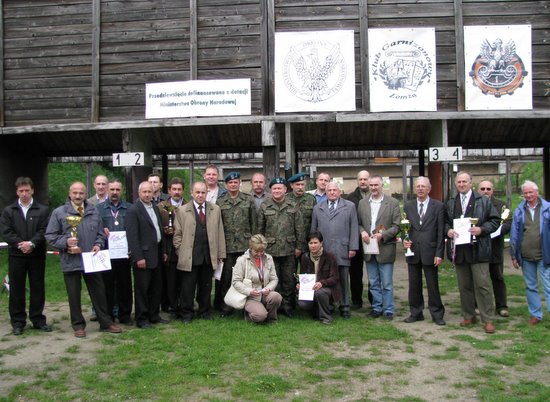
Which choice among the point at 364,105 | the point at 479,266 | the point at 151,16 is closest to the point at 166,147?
the point at 151,16

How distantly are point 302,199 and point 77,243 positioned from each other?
3061mm

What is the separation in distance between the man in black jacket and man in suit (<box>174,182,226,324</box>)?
5.64 ft

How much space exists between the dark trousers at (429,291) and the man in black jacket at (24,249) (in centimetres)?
477

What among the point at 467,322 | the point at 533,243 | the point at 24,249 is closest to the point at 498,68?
the point at 533,243

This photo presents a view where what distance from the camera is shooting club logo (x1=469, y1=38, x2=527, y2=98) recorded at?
1083 cm

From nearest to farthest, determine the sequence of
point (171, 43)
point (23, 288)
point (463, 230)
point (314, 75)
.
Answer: point (463, 230)
point (23, 288)
point (314, 75)
point (171, 43)

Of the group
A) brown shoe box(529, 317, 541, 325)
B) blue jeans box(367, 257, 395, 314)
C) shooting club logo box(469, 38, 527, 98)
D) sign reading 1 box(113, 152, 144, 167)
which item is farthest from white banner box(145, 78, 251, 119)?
brown shoe box(529, 317, 541, 325)

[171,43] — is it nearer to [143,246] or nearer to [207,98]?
[207,98]

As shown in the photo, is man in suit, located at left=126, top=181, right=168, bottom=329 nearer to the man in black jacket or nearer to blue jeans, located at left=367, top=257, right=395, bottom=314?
the man in black jacket

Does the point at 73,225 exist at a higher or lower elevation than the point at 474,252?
higher

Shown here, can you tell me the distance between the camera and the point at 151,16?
37.2 feet


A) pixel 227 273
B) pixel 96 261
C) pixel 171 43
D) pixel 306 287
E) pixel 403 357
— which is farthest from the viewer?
pixel 171 43

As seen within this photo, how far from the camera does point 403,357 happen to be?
5652 mm

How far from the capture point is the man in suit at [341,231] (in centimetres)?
734
